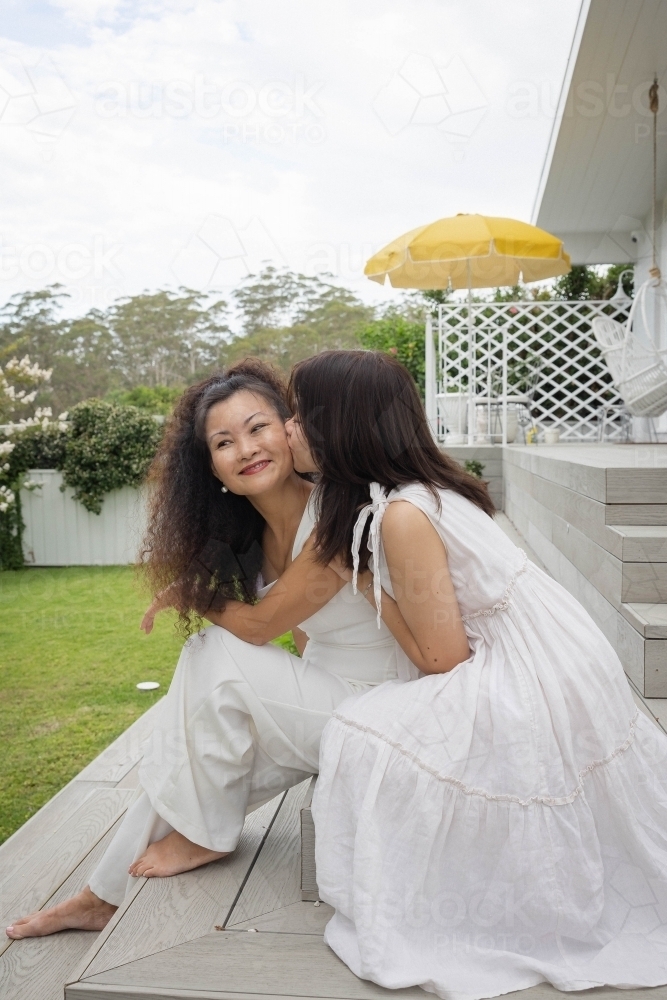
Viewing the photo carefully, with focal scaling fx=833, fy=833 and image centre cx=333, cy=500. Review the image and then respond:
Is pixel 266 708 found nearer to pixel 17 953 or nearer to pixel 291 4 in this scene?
pixel 17 953

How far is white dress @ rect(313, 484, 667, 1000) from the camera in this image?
1168mm

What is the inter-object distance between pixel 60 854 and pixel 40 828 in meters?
0.22

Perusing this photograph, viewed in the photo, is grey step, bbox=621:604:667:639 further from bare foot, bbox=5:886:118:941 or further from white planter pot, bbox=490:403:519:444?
white planter pot, bbox=490:403:519:444

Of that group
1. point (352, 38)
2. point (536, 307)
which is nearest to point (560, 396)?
point (536, 307)

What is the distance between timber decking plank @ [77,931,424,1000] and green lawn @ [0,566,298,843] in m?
0.80

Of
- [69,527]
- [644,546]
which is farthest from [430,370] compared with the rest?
[644,546]

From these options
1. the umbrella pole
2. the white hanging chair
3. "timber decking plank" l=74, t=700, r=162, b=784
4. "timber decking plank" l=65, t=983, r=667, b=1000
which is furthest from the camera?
the umbrella pole

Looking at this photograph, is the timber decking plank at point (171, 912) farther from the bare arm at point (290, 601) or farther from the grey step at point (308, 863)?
the bare arm at point (290, 601)

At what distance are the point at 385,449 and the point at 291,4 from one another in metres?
5.53

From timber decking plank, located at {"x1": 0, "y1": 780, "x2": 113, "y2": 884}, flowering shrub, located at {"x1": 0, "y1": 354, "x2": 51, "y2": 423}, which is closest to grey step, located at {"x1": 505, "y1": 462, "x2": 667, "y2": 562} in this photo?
timber decking plank, located at {"x1": 0, "y1": 780, "x2": 113, "y2": 884}

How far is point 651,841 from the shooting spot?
50.4 inches

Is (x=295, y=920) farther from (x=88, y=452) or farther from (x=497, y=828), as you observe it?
(x=88, y=452)

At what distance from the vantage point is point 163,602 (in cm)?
165

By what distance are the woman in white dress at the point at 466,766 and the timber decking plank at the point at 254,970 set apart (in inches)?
1.1
